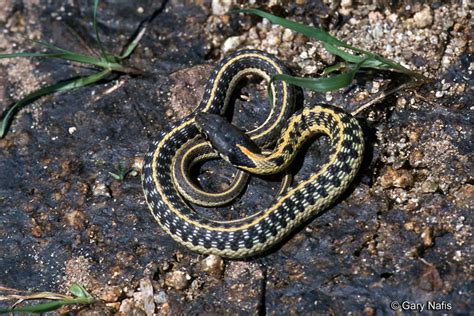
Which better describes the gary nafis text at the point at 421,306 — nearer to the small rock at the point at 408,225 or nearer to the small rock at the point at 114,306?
the small rock at the point at 408,225

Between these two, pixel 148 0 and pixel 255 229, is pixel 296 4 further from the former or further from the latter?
pixel 255 229

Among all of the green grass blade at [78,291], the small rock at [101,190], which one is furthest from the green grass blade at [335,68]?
the green grass blade at [78,291]

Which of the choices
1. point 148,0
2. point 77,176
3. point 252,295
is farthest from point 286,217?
point 148,0

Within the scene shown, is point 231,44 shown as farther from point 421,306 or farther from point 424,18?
point 421,306

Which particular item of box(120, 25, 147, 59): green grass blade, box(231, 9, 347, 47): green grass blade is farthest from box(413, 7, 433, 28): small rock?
box(120, 25, 147, 59): green grass blade

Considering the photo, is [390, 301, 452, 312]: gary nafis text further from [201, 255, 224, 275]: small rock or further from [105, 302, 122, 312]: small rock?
[105, 302, 122, 312]: small rock
